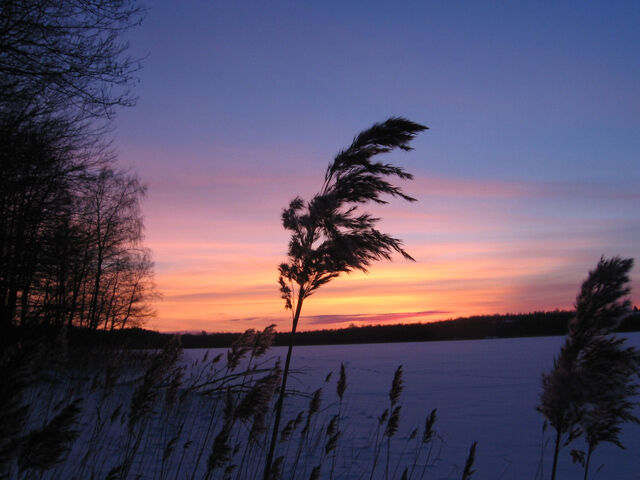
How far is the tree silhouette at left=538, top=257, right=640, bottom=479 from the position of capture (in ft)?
7.58

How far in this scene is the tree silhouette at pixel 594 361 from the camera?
231 cm

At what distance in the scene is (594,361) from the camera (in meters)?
2.34

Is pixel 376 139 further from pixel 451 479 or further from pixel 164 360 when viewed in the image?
pixel 451 479

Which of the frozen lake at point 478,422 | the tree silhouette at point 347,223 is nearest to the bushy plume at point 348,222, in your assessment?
the tree silhouette at point 347,223

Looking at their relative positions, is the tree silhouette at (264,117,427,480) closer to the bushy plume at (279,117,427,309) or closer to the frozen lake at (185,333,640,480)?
the bushy plume at (279,117,427,309)

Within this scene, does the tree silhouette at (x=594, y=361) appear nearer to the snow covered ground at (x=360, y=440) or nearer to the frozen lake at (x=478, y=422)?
the snow covered ground at (x=360, y=440)

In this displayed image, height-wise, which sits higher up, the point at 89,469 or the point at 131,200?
the point at 131,200

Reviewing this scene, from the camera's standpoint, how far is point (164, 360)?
310 cm

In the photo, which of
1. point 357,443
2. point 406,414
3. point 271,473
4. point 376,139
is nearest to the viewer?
point 271,473

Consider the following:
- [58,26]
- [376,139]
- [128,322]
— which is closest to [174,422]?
[376,139]

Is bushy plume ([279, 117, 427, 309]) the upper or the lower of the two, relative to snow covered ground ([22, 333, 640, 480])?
upper

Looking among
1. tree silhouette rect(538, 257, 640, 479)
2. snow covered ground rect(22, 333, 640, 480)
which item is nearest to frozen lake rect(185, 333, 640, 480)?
snow covered ground rect(22, 333, 640, 480)

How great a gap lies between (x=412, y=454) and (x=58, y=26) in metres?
7.73

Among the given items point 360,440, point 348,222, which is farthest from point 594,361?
point 360,440
